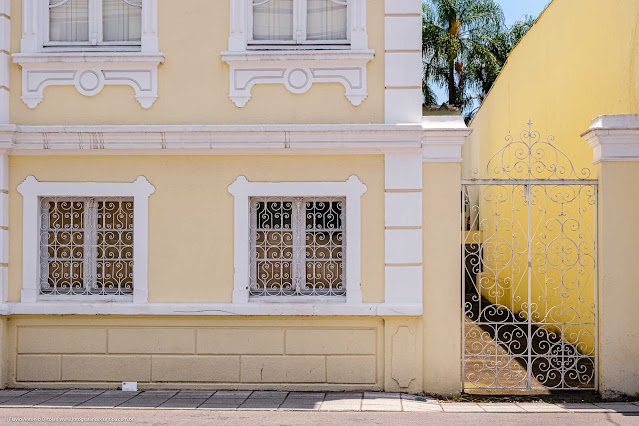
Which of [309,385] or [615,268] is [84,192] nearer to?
[309,385]

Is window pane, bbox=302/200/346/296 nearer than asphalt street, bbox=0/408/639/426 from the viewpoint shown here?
No

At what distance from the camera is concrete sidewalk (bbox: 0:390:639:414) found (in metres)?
8.28

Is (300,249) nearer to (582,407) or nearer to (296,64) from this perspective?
Answer: (296,64)

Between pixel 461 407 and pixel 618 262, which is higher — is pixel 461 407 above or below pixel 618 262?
below

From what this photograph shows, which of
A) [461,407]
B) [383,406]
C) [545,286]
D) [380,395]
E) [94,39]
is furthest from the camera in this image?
[545,286]

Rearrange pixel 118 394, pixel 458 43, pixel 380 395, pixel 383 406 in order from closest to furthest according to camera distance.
Answer: pixel 383 406, pixel 380 395, pixel 118 394, pixel 458 43

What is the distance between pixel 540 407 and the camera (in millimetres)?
8430

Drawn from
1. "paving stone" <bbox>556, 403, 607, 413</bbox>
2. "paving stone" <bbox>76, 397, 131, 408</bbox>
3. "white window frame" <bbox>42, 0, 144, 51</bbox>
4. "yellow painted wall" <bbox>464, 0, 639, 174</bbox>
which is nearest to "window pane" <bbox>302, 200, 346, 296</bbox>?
"paving stone" <bbox>76, 397, 131, 408</bbox>

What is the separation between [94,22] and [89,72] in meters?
0.65

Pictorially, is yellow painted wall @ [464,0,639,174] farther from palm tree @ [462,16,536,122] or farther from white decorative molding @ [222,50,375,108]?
palm tree @ [462,16,536,122]

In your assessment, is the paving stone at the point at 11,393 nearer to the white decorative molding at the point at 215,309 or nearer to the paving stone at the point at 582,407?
the white decorative molding at the point at 215,309

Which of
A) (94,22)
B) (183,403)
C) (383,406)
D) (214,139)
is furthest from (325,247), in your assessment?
(94,22)

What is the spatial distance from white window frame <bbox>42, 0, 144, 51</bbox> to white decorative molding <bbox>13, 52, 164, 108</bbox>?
0.82 ft

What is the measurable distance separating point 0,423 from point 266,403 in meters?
2.58
